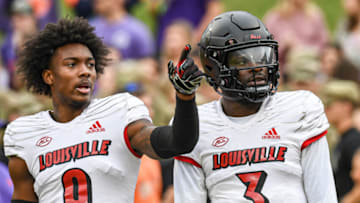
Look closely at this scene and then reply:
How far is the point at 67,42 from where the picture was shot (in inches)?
194

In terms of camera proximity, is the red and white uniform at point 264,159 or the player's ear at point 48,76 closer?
the red and white uniform at point 264,159

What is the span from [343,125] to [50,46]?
3.47 metres

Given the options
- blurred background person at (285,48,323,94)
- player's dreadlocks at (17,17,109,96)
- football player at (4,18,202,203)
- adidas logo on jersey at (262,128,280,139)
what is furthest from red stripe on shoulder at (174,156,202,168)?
blurred background person at (285,48,323,94)

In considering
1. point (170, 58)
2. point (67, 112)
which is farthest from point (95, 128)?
point (170, 58)

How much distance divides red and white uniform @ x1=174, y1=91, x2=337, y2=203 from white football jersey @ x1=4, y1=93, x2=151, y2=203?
1.25 ft

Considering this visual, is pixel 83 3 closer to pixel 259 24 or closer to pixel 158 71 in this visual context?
pixel 158 71

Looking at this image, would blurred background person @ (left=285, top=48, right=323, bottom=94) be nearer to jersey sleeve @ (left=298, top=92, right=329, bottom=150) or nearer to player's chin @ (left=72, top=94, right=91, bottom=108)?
jersey sleeve @ (left=298, top=92, right=329, bottom=150)

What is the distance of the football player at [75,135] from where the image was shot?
4578 mm

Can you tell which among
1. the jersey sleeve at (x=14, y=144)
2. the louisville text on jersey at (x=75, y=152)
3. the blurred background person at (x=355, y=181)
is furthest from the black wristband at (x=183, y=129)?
the blurred background person at (x=355, y=181)

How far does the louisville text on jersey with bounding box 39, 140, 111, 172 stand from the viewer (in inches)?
182

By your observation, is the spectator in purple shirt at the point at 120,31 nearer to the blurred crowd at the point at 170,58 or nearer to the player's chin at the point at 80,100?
the blurred crowd at the point at 170,58

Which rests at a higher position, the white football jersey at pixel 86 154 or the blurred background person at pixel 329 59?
the blurred background person at pixel 329 59

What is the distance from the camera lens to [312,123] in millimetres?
4410

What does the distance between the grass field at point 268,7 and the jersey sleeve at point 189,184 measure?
29.4 ft
